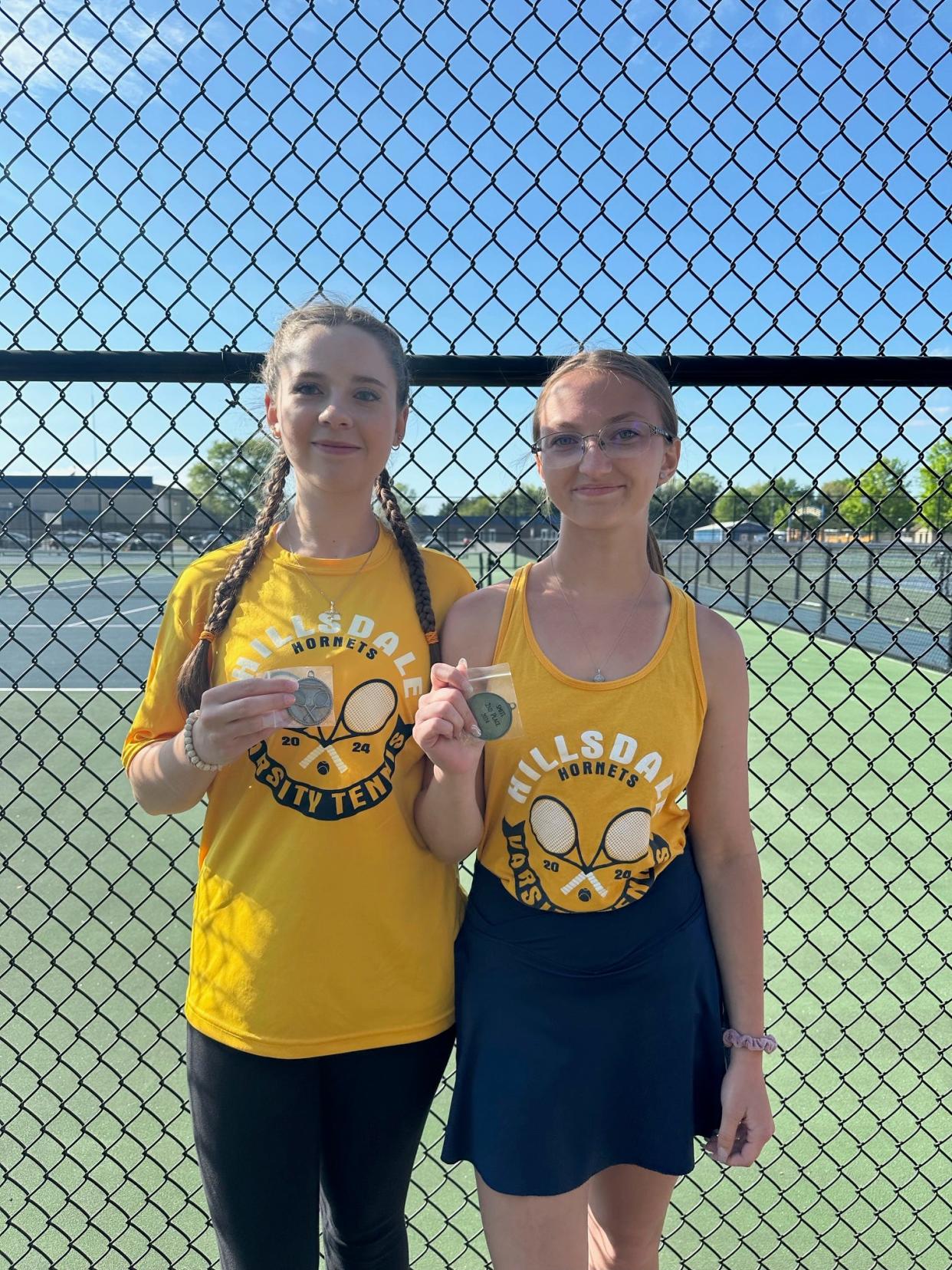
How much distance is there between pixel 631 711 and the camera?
164 cm

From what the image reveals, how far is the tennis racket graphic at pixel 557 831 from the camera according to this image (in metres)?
1.64

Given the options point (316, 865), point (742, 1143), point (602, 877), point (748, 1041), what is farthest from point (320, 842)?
point (742, 1143)

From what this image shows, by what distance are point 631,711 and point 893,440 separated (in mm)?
1487

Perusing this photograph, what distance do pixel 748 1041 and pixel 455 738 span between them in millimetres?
993

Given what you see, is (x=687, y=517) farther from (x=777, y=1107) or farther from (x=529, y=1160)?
(x=529, y=1160)

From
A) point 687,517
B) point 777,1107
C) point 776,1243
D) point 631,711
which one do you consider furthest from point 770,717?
point 631,711

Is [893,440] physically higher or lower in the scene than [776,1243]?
higher

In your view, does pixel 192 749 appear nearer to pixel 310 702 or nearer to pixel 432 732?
pixel 310 702

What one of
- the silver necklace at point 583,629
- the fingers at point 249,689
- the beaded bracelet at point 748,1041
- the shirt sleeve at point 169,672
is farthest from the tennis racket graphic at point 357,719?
the beaded bracelet at point 748,1041

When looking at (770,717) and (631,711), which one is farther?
(770,717)

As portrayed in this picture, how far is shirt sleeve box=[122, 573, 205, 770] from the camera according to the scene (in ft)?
5.62

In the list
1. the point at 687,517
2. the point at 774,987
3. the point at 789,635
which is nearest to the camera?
the point at 774,987

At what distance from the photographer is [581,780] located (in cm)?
163

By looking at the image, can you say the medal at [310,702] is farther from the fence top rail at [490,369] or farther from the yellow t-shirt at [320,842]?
the fence top rail at [490,369]
